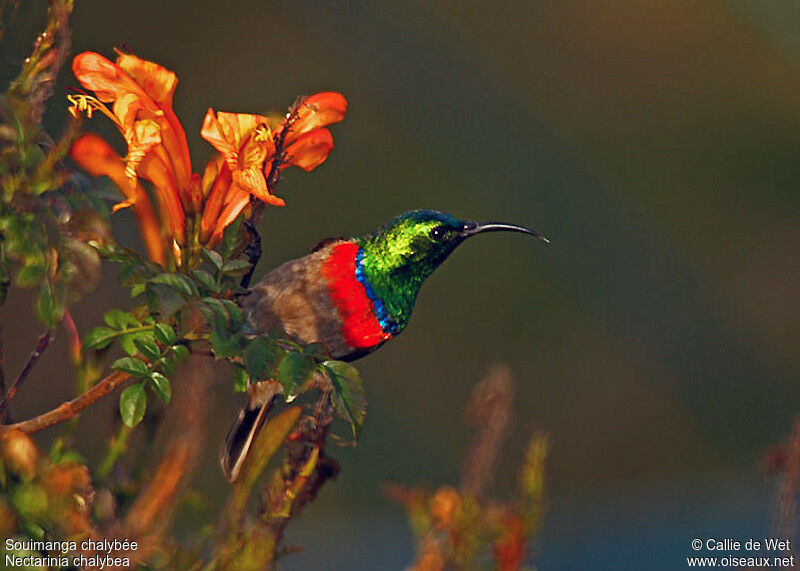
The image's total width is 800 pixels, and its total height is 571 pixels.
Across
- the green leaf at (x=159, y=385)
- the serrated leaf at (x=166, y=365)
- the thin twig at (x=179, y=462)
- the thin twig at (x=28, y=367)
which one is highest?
the serrated leaf at (x=166, y=365)

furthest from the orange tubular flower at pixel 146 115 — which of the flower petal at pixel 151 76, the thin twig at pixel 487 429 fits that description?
the thin twig at pixel 487 429

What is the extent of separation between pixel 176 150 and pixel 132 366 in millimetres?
118

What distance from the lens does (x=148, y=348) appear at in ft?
1.25

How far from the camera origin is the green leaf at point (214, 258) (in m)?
0.41

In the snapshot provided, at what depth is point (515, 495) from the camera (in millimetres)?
601

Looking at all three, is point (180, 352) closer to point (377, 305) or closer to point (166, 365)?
point (166, 365)

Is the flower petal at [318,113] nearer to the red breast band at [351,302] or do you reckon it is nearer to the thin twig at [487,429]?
the red breast band at [351,302]

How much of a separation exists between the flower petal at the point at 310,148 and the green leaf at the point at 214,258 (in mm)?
59

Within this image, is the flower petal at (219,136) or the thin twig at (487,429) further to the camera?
the thin twig at (487,429)

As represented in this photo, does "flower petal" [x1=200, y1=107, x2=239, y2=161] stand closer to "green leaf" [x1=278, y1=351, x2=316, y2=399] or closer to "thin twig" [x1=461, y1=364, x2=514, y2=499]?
"green leaf" [x1=278, y1=351, x2=316, y2=399]

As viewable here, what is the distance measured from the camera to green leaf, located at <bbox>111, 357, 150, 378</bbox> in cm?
38

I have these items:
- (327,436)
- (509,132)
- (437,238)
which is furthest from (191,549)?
(509,132)

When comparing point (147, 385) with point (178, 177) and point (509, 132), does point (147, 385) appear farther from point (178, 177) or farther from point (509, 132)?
point (509, 132)

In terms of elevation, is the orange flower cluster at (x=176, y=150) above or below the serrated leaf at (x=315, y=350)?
above
